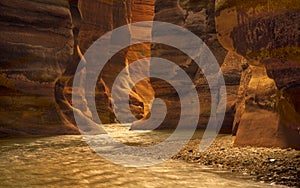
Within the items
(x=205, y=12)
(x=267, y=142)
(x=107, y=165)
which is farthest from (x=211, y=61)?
(x=107, y=165)

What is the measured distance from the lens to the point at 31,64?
12.8 m

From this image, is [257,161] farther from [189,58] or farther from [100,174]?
[189,58]

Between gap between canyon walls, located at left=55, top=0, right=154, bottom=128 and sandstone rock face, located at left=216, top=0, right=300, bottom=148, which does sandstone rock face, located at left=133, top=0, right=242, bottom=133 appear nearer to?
gap between canyon walls, located at left=55, top=0, right=154, bottom=128

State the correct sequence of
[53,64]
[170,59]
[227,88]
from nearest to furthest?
[53,64], [227,88], [170,59]

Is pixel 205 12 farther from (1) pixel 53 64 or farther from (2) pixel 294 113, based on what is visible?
(2) pixel 294 113

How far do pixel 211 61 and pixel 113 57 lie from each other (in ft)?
35.6

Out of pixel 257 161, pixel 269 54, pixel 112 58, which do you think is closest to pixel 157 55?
pixel 112 58

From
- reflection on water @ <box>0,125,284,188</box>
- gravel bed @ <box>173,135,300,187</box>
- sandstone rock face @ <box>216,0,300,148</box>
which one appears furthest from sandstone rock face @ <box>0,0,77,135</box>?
sandstone rock face @ <box>216,0,300,148</box>

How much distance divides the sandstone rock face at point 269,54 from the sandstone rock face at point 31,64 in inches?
300

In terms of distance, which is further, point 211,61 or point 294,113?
point 211,61

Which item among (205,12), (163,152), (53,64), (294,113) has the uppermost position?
(205,12)

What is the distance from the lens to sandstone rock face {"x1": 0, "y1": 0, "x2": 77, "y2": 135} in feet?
40.4

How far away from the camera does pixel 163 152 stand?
723cm

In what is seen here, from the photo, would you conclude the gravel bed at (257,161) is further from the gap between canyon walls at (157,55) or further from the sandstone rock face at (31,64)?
the sandstone rock face at (31,64)
